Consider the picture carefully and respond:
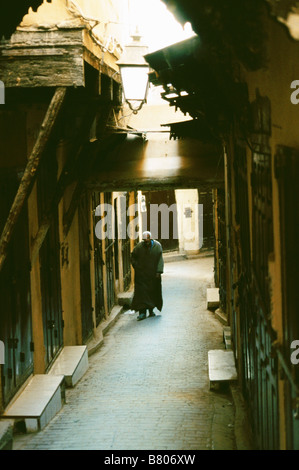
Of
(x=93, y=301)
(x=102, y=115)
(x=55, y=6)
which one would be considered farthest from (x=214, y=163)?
(x=55, y=6)

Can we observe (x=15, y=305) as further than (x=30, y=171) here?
Yes

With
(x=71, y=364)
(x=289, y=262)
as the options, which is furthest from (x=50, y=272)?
(x=289, y=262)

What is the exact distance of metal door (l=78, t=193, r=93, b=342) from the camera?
12391 mm

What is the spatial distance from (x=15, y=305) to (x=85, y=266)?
4467 millimetres

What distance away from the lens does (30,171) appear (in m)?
7.71

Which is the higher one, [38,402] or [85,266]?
[85,266]

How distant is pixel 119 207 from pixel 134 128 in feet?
16.3

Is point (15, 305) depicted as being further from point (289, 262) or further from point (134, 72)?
point (289, 262)

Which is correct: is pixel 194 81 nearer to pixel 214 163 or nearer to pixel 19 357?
pixel 19 357

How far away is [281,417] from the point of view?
4.00m

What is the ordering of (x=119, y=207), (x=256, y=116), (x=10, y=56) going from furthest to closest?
(x=119, y=207) < (x=10, y=56) < (x=256, y=116)

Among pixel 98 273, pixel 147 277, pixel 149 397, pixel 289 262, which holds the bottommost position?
pixel 149 397

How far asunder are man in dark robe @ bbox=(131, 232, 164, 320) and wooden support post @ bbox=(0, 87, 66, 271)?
8.17 metres

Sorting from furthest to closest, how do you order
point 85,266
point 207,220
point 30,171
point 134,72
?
point 207,220
point 85,266
point 134,72
point 30,171
